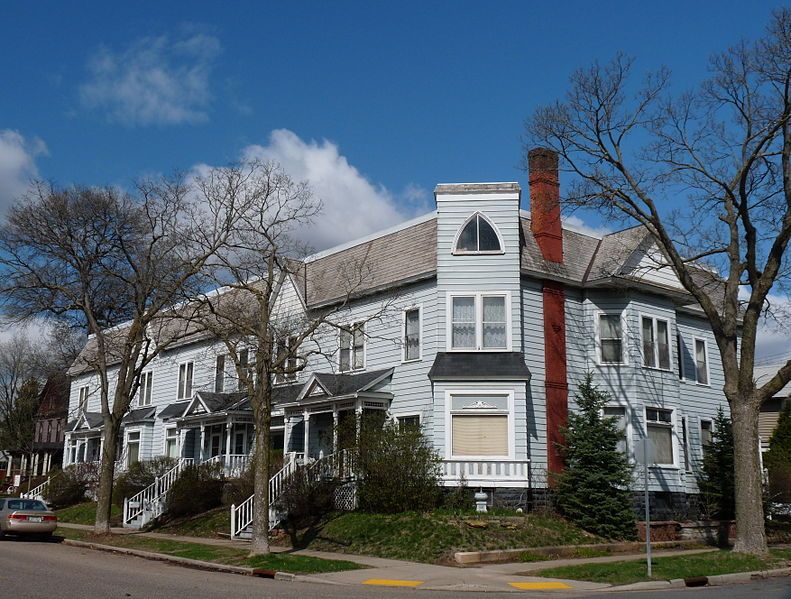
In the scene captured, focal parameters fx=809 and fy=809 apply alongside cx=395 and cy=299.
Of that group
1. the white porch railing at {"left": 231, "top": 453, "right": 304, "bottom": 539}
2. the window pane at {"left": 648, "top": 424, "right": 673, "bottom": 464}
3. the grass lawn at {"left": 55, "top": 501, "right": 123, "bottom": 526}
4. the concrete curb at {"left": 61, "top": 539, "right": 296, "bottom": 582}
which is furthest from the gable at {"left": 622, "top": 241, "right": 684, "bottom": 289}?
the grass lawn at {"left": 55, "top": 501, "right": 123, "bottom": 526}

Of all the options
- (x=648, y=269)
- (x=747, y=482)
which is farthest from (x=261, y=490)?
(x=648, y=269)

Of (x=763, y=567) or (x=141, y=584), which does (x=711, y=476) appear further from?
(x=141, y=584)

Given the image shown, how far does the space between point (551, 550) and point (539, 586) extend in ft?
16.1

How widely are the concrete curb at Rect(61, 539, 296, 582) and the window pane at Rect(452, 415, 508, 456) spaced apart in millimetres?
8293

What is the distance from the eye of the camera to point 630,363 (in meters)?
26.8

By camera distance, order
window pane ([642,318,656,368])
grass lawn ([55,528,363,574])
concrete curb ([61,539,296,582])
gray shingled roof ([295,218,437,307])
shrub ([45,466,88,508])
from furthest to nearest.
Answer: shrub ([45,466,88,508]), window pane ([642,318,656,368]), gray shingled roof ([295,218,437,307]), grass lawn ([55,528,363,574]), concrete curb ([61,539,296,582])

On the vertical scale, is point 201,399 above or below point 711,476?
above

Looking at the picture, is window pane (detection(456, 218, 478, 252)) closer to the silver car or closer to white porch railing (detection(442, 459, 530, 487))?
white porch railing (detection(442, 459, 530, 487))

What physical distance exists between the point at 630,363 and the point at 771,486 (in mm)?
8003

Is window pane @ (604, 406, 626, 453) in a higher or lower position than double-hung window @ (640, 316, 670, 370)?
lower

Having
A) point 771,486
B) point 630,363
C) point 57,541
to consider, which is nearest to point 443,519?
point 630,363

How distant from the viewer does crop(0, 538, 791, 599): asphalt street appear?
1310 cm

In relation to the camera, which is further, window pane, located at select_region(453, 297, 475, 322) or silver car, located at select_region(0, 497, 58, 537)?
window pane, located at select_region(453, 297, 475, 322)

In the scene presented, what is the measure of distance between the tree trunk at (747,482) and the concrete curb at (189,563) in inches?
439
